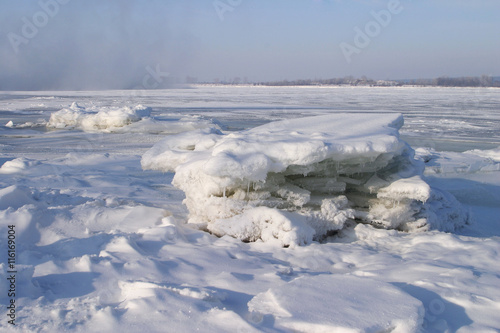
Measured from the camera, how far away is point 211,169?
13.5ft

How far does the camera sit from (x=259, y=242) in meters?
4.11

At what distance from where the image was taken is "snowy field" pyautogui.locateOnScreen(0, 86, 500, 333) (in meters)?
2.43

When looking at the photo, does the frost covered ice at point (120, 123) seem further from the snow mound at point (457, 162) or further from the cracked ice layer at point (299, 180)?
the cracked ice layer at point (299, 180)

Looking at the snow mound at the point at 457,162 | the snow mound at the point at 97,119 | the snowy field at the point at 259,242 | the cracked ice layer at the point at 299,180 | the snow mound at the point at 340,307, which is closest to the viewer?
the snow mound at the point at 340,307

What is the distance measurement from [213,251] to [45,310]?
4.94ft

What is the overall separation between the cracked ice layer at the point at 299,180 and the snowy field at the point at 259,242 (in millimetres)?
17

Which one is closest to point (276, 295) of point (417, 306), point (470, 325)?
point (417, 306)

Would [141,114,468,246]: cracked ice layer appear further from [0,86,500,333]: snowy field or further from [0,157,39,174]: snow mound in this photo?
[0,157,39,174]: snow mound

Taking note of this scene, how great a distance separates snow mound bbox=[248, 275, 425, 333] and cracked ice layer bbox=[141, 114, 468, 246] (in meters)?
1.36

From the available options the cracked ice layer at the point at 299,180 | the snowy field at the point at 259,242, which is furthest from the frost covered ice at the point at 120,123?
the cracked ice layer at the point at 299,180

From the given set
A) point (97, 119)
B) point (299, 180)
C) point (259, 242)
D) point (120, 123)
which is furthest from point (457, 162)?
point (97, 119)

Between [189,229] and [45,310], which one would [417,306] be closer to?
[45,310]

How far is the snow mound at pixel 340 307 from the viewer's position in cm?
228

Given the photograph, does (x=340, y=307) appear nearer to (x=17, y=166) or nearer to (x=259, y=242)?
(x=259, y=242)
